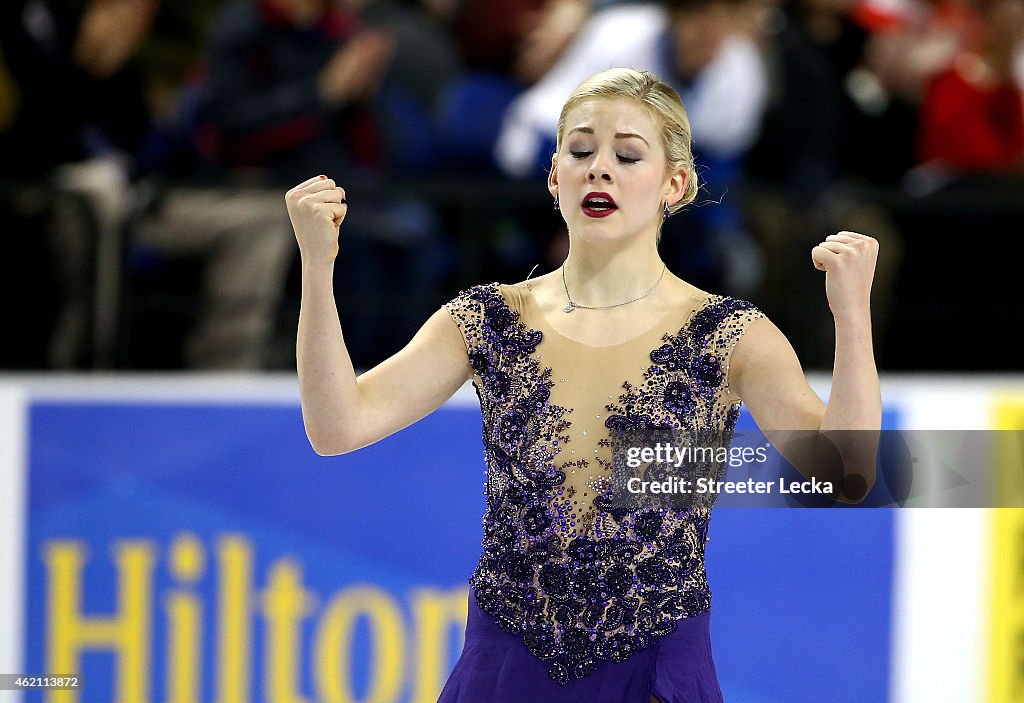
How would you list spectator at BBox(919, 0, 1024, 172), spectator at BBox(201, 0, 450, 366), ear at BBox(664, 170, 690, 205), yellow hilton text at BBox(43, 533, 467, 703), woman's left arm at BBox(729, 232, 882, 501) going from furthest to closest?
spectator at BBox(919, 0, 1024, 172)
spectator at BBox(201, 0, 450, 366)
yellow hilton text at BBox(43, 533, 467, 703)
ear at BBox(664, 170, 690, 205)
woman's left arm at BBox(729, 232, 882, 501)

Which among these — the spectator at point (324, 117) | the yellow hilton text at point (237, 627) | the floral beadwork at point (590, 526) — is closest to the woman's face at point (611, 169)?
the floral beadwork at point (590, 526)

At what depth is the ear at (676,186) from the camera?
2367mm

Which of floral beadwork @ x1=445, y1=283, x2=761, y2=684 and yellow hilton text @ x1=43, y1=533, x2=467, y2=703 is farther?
yellow hilton text @ x1=43, y1=533, x2=467, y2=703

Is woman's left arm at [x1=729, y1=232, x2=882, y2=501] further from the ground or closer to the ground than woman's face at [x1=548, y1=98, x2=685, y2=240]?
closer to the ground

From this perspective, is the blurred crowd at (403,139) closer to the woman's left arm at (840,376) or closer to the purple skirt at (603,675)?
the woman's left arm at (840,376)

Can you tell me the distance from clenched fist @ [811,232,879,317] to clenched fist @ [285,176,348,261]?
762 mm

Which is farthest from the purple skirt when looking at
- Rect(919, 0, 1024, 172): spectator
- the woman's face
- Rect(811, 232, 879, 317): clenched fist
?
Rect(919, 0, 1024, 172): spectator

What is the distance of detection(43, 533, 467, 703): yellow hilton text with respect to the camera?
159 inches

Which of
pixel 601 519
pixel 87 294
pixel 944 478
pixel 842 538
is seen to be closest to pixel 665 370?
pixel 601 519

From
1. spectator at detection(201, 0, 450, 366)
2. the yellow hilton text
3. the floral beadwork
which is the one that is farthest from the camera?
spectator at detection(201, 0, 450, 366)

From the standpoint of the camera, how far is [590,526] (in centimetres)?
226

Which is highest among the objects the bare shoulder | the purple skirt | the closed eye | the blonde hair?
the blonde hair

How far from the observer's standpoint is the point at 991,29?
5.41m

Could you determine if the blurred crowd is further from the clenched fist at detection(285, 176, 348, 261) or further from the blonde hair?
the clenched fist at detection(285, 176, 348, 261)
